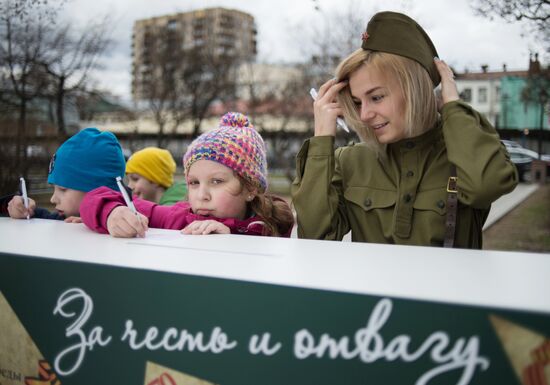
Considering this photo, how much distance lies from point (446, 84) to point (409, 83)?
0.46 feet

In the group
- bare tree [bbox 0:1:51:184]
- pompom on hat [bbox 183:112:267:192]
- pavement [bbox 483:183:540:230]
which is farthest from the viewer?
pavement [bbox 483:183:540:230]

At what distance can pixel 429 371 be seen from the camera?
73cm

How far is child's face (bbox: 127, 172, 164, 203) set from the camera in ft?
13.3

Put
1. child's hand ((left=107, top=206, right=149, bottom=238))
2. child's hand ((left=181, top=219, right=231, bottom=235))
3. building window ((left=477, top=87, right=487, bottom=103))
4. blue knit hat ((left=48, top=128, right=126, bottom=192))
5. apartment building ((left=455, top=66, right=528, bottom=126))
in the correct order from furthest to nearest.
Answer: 1. building window ((left=477, top=87, right=487, bottom=103))
2. apartment building ((left=455, top=66, right=528, bottom=126))
3. blue knit hat ((left=48, top=128, right=126, bottom=192))
4. child's hand ((left=181, top=219, right=231, bottom=235))
5. child's hand ((left=107, top=206, right=149, bottom=238))

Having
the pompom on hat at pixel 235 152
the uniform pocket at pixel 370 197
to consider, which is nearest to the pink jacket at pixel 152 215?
the pompom on hat at pixel 235 152

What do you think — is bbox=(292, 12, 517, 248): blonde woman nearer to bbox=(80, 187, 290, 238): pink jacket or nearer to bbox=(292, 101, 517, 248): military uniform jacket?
bbox=(292, 101, 517, 248): military uniform jacket

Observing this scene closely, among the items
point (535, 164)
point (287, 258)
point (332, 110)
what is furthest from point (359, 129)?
point (535, 164)

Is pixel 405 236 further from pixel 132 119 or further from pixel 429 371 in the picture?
pixel 132 119

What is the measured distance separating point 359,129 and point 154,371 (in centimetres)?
112

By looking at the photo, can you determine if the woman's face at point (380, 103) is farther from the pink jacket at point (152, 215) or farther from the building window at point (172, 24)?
the building window at point (172, 24)

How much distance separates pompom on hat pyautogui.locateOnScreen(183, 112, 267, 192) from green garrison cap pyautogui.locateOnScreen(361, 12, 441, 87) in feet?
1.93

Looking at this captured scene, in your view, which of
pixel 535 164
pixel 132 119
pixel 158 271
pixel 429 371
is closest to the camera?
pixel 429 371

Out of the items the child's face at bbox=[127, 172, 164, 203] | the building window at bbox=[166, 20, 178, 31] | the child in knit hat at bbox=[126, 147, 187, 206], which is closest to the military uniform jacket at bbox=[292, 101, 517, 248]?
the child in knit hat at bbox=[126, 147, 187, 206]

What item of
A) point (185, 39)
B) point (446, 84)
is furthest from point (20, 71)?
point (185, 39)
